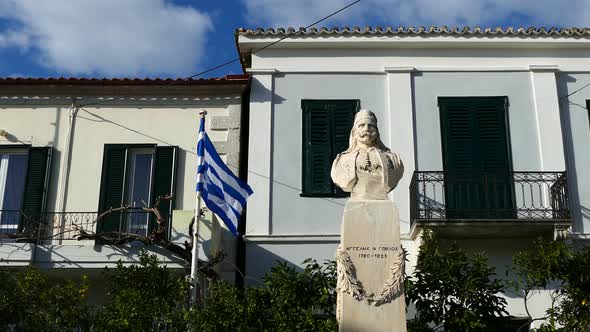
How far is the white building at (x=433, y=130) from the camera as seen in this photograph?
15.9m

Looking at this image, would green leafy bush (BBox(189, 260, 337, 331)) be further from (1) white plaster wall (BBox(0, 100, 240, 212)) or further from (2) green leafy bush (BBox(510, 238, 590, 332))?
(1) white plaster wall (BBox(0, 100, 240, 212))

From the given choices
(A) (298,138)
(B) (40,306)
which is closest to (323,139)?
(A) (298,138)

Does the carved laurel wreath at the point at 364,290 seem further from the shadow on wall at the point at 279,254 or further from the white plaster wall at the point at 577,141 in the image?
the white plaster wall at the point at 577,141

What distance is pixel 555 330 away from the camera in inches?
464

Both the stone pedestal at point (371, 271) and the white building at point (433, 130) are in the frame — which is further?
the white building at point (433, 130)

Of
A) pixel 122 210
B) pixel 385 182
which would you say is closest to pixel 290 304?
pixel 385 182

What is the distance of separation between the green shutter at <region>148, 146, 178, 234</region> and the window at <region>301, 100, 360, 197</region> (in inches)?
95.7

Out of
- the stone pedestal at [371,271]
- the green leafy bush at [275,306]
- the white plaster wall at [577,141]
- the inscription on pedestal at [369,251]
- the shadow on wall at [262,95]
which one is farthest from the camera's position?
the shadow on wall at [262,95]

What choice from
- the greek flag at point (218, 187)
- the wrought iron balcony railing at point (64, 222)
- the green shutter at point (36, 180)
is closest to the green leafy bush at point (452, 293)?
the greek flag at point (218, 187)

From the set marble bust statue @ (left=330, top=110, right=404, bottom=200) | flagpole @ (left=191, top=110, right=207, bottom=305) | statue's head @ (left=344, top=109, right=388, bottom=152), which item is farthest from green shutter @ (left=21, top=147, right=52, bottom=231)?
statue's head @ (left=344, top=109, right=388, bottom=152)

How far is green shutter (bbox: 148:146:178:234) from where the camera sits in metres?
16.4

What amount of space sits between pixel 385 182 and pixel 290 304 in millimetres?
3325

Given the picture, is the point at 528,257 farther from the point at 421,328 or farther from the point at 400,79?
the point at 400,79

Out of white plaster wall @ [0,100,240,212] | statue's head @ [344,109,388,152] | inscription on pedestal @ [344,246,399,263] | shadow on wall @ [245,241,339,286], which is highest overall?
white plaster wall @ [0,100,240,212]
